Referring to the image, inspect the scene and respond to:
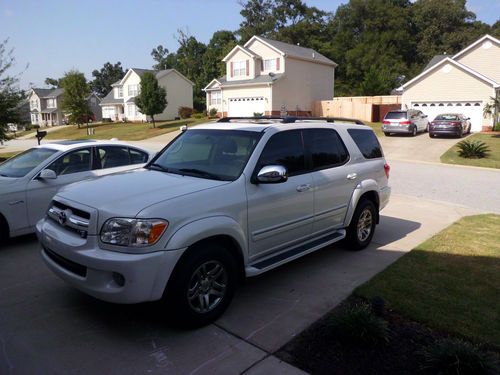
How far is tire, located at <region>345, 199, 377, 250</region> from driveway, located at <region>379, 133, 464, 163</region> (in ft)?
50.1

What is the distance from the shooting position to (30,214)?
6348mm

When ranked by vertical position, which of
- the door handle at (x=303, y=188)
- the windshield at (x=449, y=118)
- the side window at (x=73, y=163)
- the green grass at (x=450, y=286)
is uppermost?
the windshield at (x=449, y=118)

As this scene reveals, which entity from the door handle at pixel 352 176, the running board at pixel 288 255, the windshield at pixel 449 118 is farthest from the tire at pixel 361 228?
the windshield at pixel 449 118

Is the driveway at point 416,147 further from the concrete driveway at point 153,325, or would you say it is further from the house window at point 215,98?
the house window at point 215,98

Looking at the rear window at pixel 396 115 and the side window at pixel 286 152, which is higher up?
the rear window at pixel 396 115

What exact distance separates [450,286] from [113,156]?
5.67 meters

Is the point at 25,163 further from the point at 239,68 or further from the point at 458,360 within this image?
the point at 239,68

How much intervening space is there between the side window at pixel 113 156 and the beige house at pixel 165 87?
150 feet

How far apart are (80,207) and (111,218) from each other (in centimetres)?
43

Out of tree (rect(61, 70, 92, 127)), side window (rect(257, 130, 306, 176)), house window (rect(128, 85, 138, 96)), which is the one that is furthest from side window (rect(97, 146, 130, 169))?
house window (rect(128, 85, 138, 96))

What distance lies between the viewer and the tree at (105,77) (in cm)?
11650

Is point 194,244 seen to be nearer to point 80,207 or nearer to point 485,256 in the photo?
point 80,207

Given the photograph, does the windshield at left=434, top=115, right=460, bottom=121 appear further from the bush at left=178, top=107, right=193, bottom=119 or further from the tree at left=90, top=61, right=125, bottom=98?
the tree at left=90, top=61, right=125, bottom=98

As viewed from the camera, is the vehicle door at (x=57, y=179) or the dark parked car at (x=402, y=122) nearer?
the vehicle door at (x=57, y=179)
